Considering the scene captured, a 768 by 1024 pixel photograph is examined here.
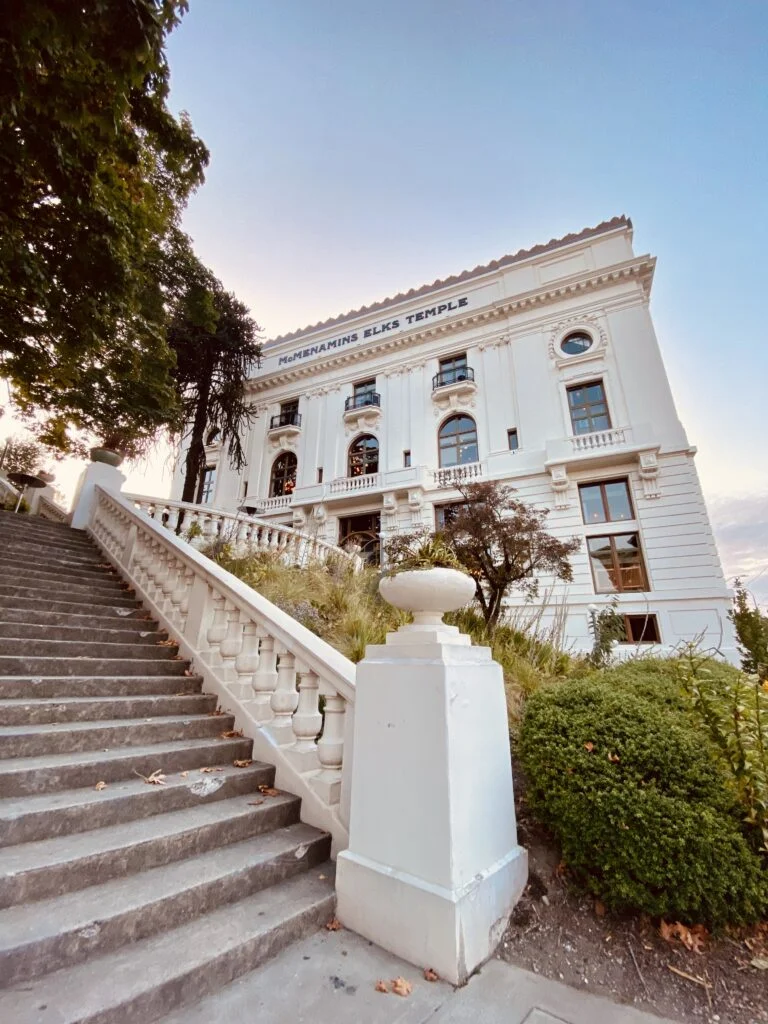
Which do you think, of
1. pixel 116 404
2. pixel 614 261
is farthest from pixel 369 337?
pixel 116 404

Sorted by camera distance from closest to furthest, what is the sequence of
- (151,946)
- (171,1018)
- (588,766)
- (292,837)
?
(171,1018), (151,946), (588,766), (292,837)

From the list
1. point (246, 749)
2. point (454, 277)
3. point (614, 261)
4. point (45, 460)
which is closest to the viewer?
point (246, 749)

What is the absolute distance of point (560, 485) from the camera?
45.2ft

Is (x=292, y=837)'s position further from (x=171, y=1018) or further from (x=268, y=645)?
(x=268, y=645)

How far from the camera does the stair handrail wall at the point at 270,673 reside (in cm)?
246

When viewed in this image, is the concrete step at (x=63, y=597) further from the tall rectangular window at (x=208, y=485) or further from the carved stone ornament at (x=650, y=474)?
the tall rectangular window at (x=208, y=485)

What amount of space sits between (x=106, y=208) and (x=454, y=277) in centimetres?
1633

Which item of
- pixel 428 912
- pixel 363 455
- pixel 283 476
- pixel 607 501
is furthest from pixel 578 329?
pixel 428 912

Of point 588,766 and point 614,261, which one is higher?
point 614,261

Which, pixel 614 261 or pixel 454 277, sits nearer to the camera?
pixel 614 261

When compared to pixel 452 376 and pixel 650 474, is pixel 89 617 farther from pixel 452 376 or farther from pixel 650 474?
pixel 452 376

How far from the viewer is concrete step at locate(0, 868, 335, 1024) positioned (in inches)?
50.5

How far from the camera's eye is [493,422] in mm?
15734

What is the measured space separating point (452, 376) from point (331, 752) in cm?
1646
